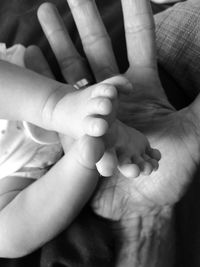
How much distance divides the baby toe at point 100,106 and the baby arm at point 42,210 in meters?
0.13

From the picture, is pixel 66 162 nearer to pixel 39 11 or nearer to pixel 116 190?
pixel 116 190

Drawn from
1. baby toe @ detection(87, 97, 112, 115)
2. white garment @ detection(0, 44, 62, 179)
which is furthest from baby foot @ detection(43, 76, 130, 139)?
white garment @ detection(0, 44, 62, 179)

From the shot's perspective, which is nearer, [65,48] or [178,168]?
[178,168]

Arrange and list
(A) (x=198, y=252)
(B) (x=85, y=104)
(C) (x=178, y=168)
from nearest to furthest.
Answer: (B) (x=85, y=104) → (C) (x=178, y=168) → (A) (x=198, y=252)

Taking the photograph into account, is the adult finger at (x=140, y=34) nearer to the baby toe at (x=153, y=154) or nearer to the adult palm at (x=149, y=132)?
the adult palm at (x=149, y=132)

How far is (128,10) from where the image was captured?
2.32 feet

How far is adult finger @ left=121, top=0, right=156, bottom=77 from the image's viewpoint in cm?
70

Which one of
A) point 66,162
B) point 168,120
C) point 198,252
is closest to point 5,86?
point 66,162

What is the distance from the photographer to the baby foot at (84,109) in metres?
0.46

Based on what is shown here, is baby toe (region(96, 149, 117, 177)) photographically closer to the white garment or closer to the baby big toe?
the baby big toe

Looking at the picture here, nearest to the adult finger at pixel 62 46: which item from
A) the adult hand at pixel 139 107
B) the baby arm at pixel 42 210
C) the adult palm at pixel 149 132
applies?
the adult hand at pixel 139 107

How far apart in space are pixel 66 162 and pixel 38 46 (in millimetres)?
336

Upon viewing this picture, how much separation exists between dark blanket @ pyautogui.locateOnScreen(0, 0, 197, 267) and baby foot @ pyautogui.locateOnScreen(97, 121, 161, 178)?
0.18m

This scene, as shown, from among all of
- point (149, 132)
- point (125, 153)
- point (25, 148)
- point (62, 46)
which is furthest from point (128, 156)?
point (62, 46)
